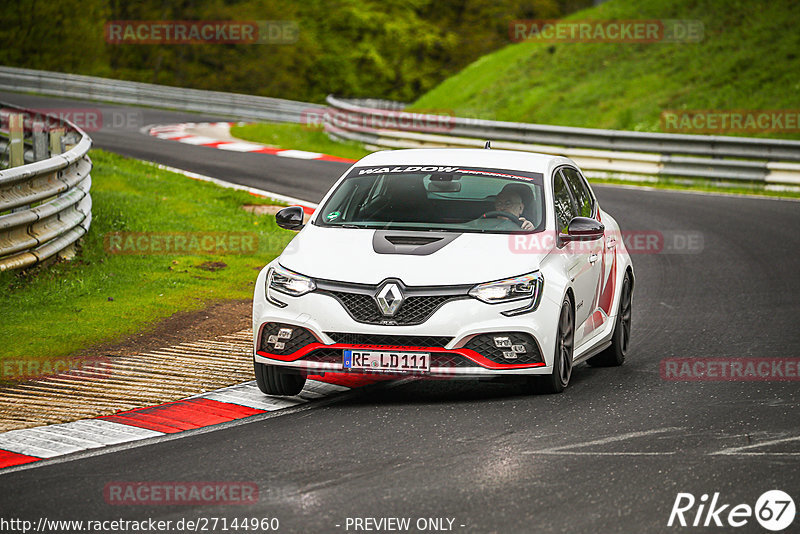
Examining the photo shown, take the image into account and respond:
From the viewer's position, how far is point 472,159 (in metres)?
9.22

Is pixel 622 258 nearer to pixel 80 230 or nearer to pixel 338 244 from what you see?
pixel 338 244

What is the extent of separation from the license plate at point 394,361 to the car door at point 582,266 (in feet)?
4.65

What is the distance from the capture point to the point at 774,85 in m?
28.9

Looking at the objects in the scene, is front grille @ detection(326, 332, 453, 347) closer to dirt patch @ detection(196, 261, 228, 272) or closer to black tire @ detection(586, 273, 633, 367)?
black tire @ detection(586, 273, 633, 367)

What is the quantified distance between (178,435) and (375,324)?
4.73 ft

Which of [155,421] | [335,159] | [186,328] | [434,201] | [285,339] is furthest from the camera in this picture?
[335,159]

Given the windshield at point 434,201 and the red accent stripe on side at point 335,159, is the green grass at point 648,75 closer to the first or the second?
the red accent stripe on side at point 335,159

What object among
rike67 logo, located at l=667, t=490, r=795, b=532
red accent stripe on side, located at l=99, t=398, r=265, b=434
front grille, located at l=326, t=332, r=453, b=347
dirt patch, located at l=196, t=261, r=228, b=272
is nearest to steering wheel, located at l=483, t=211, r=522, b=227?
front grille, located at l=326, t=332, r=453, b=347

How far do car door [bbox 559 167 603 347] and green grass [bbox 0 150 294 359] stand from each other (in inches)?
154

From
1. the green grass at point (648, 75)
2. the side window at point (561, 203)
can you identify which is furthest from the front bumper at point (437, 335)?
the green grass at point (648, 75)

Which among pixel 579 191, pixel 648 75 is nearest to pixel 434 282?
pixel 579 191

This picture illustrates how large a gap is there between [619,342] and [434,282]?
2634 millimetres

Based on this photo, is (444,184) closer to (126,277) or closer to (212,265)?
(126,277)

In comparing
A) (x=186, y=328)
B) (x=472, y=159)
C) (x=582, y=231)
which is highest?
(x=472, y=159)
